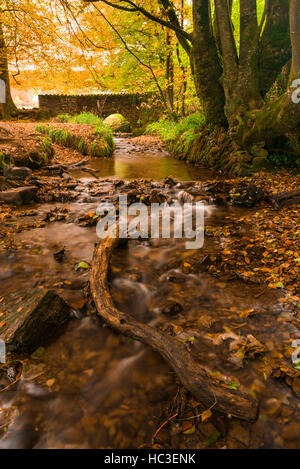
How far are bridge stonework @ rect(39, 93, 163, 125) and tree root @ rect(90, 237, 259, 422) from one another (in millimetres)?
21765

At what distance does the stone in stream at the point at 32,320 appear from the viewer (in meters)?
2.13

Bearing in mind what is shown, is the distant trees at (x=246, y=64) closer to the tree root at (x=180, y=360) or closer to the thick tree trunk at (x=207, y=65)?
the thick tree trunk at (x=207, y=65)

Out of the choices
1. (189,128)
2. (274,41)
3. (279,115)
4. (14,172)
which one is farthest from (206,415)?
(189,128)

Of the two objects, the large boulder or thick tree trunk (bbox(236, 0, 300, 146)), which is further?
the large boulder

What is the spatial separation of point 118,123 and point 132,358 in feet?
75.3

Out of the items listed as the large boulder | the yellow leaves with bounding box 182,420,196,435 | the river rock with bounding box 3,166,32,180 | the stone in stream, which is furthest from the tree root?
the large boulder

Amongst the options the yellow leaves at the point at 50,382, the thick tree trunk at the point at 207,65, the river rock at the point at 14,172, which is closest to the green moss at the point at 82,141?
the thick tree trunk at the point at 207,65

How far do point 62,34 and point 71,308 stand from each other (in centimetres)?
716

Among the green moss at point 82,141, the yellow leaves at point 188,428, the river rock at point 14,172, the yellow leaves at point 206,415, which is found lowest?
the yellow leaves at point 188,428

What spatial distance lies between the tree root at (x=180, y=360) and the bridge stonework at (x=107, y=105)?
857 inches

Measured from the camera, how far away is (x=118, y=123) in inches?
881

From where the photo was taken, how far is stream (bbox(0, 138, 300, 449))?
5.36 ft

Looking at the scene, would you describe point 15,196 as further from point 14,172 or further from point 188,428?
point 188,428

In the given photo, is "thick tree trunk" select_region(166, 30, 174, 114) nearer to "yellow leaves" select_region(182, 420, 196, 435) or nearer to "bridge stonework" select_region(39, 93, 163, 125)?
"bridge stonework" select_region(39, 93, 163, 125)
